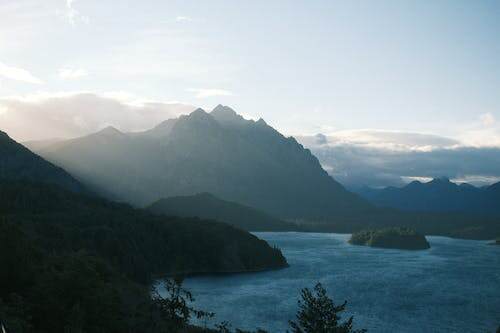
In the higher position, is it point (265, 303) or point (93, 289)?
point (93, 289)

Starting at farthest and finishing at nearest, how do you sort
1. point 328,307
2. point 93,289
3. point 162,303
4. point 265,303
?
point 265,303
point 162,303
point 328,307
point 93,289

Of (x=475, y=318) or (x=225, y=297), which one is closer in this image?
(x=475, y=318)

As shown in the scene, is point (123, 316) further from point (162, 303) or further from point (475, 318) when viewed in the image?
point (475, 318)

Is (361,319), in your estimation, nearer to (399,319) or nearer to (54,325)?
(399,319)

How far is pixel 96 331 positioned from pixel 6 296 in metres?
12.6

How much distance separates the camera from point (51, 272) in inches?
2489

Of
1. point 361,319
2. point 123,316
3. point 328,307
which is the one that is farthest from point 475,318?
point 123,316

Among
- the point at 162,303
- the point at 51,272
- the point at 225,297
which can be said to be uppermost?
the point at 51,272

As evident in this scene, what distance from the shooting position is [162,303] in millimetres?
77625

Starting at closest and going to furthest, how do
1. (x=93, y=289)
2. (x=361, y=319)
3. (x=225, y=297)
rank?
(x=93, y=289) < (x=361, y=319) < (x=225, y=297)

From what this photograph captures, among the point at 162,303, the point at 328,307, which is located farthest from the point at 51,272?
the point at 328,307

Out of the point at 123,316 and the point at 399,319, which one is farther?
the point at 399,319

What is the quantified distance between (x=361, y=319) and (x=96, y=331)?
112 meters

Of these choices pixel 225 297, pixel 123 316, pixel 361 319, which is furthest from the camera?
pixel 225 297
